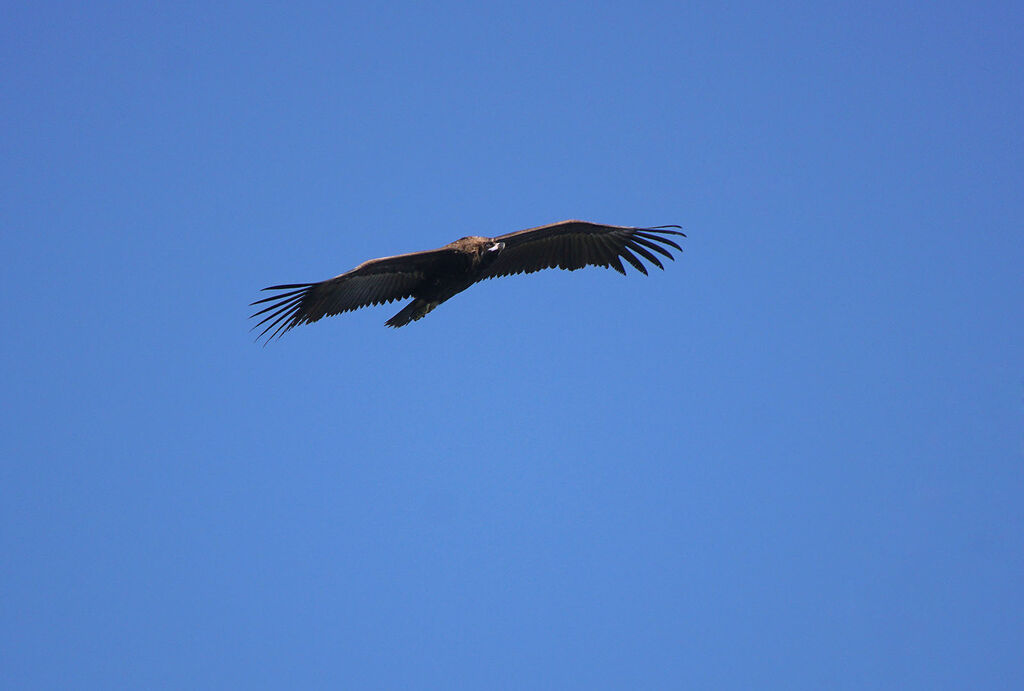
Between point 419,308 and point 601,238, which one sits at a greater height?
point 601,238

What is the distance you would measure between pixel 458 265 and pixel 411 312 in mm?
1036

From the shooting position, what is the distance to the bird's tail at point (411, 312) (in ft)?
46.4

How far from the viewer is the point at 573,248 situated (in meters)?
16.2

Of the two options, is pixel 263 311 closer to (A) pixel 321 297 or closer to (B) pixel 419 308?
(A) pixel 321 297

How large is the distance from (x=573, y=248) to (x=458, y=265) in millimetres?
2908

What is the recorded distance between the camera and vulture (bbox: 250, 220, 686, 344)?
525 inches

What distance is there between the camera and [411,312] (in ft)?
46.7

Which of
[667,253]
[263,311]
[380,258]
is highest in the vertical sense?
[667,253]

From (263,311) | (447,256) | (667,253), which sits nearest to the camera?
(263,311)

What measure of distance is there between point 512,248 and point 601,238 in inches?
60.5

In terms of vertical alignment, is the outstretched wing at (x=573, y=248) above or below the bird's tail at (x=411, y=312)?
above

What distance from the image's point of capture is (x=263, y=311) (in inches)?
506

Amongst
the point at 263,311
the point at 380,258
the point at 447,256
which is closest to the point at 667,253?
the point at 447,256

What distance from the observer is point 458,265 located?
14.0m
